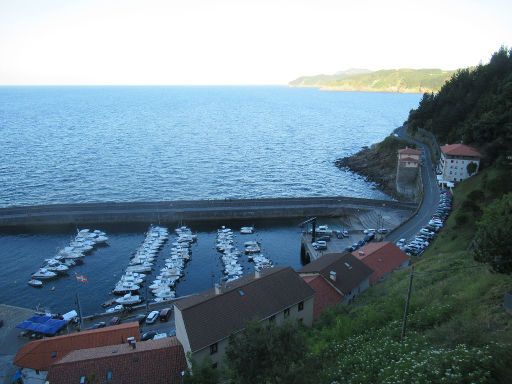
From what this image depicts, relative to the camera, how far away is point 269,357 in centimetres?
1505

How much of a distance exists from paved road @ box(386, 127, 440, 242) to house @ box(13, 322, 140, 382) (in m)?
36.0

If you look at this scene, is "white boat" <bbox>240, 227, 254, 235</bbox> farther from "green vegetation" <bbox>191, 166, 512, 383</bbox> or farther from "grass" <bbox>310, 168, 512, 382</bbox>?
"green vegetation" <bbox>191, 166, 512, 383</bbox>

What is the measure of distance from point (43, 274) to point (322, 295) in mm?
34066

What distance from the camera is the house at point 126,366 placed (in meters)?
23.4

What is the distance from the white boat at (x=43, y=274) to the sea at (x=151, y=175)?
127 cm

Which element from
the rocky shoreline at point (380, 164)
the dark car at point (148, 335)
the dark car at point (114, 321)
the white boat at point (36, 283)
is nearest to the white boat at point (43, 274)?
the white boat at point (36, 283)

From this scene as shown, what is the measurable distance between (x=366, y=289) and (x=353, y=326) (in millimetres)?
14742

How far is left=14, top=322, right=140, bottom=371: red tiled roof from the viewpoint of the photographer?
94.1ft

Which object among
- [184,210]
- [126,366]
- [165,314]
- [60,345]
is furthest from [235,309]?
[184,210]

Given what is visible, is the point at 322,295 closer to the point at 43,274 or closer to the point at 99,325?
the point at 99,325

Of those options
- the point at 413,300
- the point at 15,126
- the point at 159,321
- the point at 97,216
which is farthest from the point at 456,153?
the point at 15,126

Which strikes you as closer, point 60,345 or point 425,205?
point 60,345

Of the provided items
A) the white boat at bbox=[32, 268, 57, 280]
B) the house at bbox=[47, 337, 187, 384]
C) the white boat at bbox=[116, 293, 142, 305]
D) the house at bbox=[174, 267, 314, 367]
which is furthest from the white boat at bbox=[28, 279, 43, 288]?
the house at bbox=[174, 267, 314, 367]

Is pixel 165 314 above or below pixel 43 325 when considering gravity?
below
